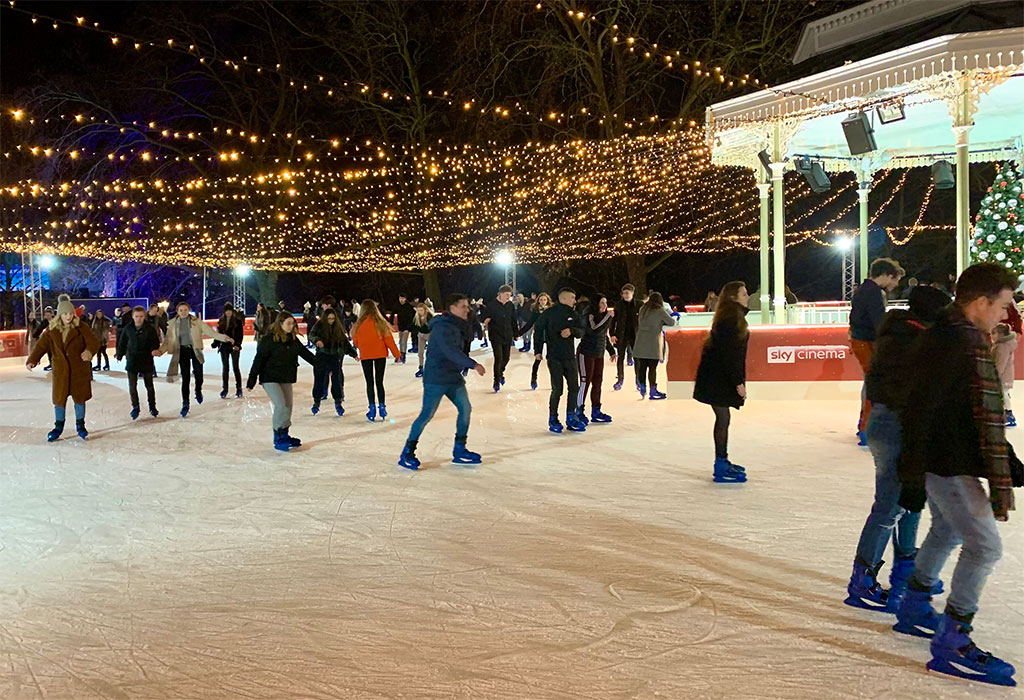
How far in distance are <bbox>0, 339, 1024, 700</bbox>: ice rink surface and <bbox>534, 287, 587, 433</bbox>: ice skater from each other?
783 mm

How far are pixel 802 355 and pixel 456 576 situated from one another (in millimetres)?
8257

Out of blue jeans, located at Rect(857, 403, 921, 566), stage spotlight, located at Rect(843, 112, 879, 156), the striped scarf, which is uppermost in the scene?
stage spotlight, located at Rect(843, 112, 879, 156)

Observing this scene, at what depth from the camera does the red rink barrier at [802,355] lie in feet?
38.1

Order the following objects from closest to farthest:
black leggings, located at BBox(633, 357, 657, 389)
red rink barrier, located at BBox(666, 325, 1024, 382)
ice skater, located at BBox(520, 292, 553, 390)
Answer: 1. red rink barrier, located at BBox(666, 325, 1024, 382)
2. ice skater, located at BBox(520, 292, 553, 390)
3. black leggings, located at BBox(633, 357, 657, 389)

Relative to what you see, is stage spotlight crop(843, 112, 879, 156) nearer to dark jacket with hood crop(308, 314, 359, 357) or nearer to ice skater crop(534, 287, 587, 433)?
ice skater crop(534, 287, 587, 433)

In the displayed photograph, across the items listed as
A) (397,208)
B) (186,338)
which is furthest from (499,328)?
(397,208)

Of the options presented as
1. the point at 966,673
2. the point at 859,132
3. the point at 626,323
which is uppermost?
the point at 859,132

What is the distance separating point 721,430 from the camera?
6.70m

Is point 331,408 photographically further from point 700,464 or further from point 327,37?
point 327,37

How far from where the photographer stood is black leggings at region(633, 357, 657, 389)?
12.2m

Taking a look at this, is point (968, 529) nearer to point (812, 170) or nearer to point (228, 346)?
point (228, 346)

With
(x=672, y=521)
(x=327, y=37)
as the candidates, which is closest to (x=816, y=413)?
(x=672, y=521)

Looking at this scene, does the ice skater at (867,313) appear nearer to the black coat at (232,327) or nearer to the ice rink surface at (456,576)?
the ice rink surface at (456,576)

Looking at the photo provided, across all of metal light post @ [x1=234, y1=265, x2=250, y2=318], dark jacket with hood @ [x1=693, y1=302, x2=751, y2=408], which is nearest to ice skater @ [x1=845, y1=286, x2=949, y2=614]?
dark jacket with hood @ [x1=693, y1=302, x2=751, y2=408]
